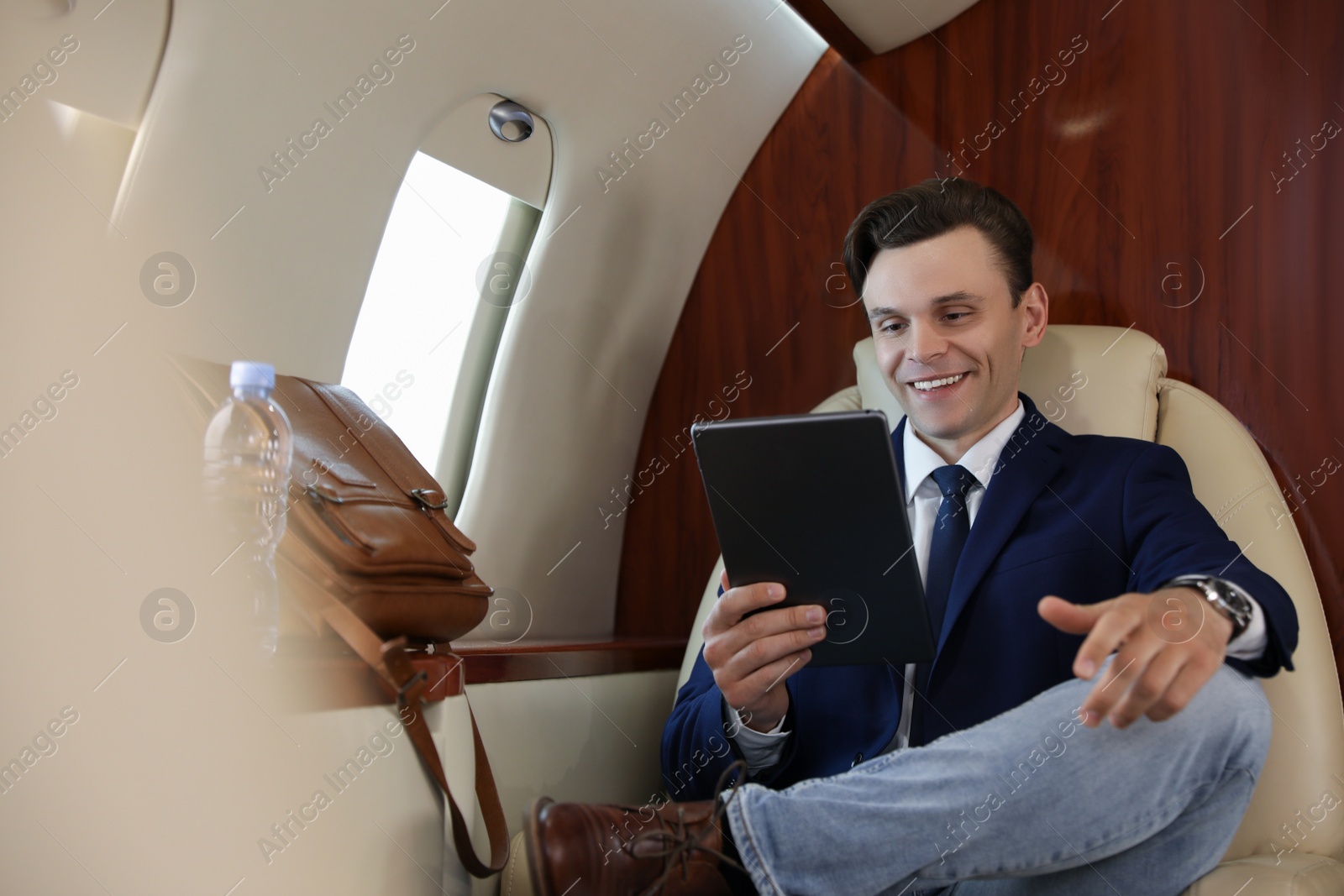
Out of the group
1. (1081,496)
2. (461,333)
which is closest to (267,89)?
(461,333)

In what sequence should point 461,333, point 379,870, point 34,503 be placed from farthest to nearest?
point 461,333
point 379,870
point 34,503

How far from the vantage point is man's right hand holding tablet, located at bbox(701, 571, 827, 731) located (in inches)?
51.4

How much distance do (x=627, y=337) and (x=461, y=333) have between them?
409 mm

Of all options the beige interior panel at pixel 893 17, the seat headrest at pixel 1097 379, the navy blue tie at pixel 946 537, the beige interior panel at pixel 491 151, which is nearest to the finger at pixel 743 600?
the navy blue tie at pixel 946 537

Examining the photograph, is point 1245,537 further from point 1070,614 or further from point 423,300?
point 423,300

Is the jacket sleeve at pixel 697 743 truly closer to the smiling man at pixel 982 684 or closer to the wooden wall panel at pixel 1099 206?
the smiling man at pixel 982 684

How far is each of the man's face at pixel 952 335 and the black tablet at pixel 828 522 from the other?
44cm

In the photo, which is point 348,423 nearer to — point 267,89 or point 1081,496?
point 267,89

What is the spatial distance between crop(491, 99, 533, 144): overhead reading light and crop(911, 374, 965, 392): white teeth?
0.88m

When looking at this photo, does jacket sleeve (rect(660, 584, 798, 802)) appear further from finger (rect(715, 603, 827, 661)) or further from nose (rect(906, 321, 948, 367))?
nose (rect(906, 321, 948, 367))

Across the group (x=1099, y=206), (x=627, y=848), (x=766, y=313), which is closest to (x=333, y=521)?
(x=627, y=848)

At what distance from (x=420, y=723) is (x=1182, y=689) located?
864 millimetres

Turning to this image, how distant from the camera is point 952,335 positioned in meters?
1.62

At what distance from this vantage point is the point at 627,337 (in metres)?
2.29
